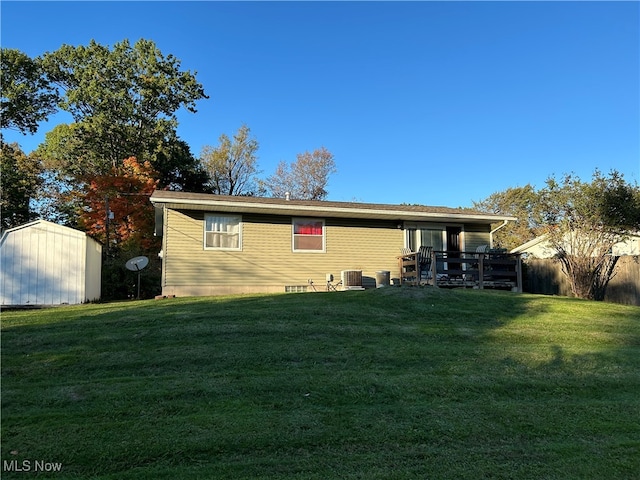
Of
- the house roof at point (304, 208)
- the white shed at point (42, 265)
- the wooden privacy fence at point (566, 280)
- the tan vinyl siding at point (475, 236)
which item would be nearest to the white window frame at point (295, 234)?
the house roof at point (304, 208)

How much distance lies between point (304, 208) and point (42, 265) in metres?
7.17

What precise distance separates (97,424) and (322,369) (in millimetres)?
2234

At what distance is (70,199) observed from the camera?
990 inches

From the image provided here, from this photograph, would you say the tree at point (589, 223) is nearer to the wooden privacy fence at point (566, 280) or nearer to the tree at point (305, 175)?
the wooden privacy fence at point (566, 280)

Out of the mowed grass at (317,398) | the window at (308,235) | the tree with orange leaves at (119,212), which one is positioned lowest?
the mowed grass at (317,398)

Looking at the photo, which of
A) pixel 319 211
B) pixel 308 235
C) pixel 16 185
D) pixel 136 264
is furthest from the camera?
pixel 16 185

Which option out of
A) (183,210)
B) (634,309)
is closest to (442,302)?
(634,309)

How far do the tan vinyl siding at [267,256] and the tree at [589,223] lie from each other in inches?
193

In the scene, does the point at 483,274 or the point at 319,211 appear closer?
the point at 483,274

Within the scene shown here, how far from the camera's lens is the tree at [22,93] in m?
24.8

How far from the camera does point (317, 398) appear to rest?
392cm

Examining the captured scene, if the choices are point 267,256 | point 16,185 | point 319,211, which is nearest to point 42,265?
point 267,256

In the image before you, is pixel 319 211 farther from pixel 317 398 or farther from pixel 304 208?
pixel 317 398

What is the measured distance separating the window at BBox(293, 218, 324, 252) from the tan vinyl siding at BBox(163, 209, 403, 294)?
0.53 feet
